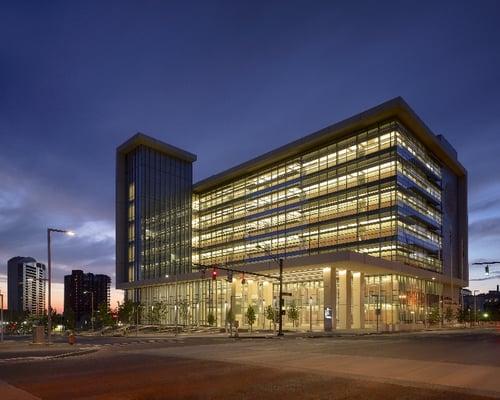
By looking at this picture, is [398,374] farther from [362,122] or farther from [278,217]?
[278,217]

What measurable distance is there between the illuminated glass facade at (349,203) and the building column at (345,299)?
37.4 ft

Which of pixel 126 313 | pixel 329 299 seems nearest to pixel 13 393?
pixel 329 299

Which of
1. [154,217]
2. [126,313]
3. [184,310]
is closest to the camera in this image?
[126,313]

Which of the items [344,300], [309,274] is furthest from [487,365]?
[309,274]

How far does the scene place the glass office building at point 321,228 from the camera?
79.3 meters

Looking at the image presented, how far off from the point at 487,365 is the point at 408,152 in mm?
68030

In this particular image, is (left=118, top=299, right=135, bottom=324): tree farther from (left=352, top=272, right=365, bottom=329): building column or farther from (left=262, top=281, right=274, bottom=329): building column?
(left=352, top=272, right=365, bottom=329): building column

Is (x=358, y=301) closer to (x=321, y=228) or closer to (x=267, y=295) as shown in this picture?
(x=267, y=295)

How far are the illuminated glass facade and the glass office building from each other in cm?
23

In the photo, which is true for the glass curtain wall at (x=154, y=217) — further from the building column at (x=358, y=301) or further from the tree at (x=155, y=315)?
the building column at (x=358, y=301)

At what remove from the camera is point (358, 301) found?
73.6 m

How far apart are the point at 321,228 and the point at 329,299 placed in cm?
2563

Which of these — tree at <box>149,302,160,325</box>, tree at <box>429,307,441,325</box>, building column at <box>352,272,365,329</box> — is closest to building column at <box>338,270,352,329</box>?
building column at <box>352,272,365,329</box>


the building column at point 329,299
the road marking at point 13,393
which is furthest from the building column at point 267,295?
the road marking at point 13,393
